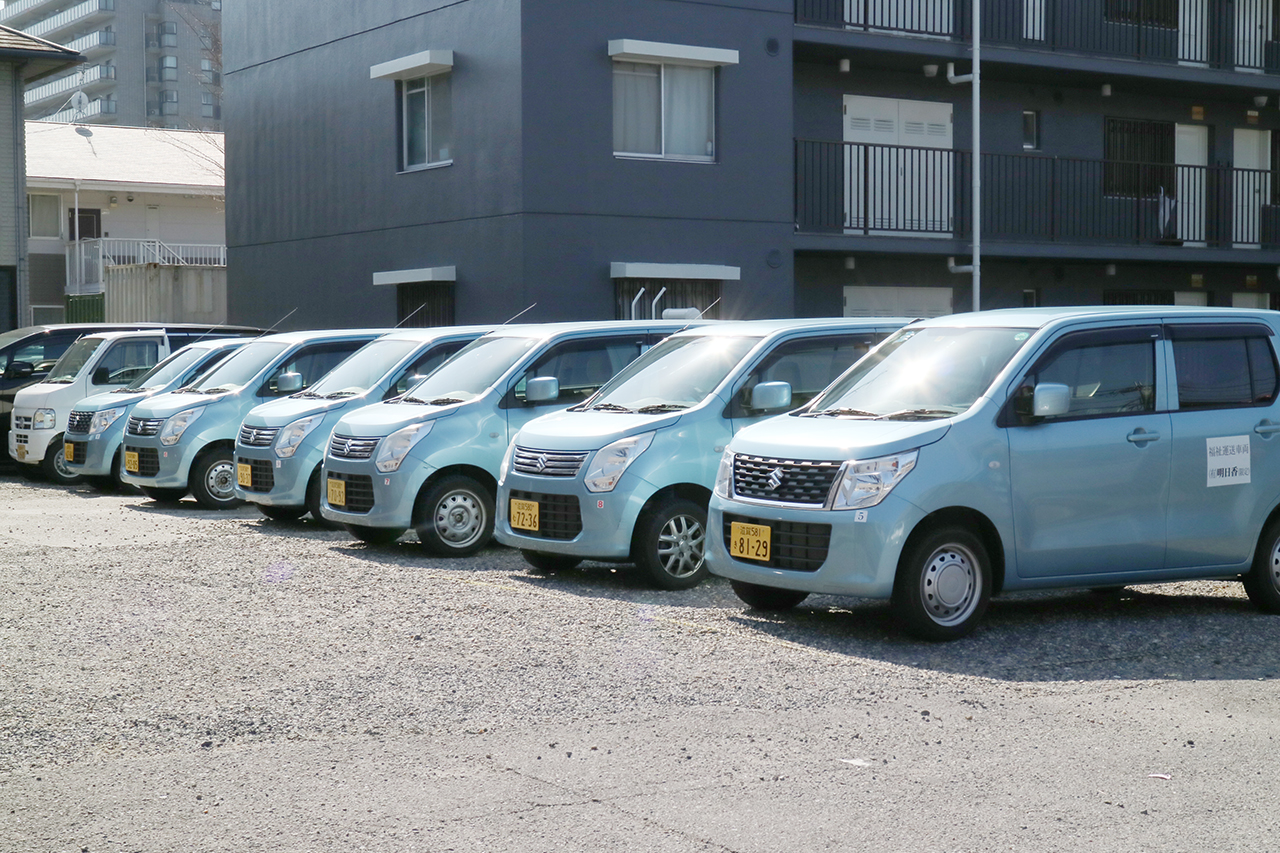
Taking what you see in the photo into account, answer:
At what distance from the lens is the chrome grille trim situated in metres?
9.90

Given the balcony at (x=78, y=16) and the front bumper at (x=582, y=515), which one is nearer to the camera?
the front bumper at (x=582, y=515)

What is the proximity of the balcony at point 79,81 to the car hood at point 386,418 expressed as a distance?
312ft

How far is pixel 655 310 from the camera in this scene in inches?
791

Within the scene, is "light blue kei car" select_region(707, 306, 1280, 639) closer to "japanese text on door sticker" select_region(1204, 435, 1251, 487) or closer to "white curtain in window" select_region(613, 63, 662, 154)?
"japanese text on door sticker" select_region(1204, 435, 1251, 487)

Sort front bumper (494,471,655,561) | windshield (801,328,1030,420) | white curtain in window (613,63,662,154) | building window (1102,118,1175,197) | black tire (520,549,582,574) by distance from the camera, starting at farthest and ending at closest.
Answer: building window (1102,118,1175,197)
white curtain in window (613,63,662,154)
black tire (520,549,582,574)
front bumper (494,471,655,561)
windshield (801,328,1030,420)

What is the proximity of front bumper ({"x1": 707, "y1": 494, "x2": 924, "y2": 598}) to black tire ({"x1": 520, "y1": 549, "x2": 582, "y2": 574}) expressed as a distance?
262 centimetres

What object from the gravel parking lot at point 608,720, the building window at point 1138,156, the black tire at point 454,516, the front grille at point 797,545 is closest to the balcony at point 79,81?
the building window at point 1138,156

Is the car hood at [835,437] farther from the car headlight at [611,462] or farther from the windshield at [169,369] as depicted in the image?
the windshield at [169,369]

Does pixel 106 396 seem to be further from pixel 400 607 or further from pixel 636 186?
pixel 400 607

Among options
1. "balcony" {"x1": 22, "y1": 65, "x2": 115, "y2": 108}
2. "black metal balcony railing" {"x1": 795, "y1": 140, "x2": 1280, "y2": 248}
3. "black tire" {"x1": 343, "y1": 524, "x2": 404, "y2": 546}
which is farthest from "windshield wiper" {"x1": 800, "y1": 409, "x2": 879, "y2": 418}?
"balcony" {"x1": 22, "y1": 65, "x2": 115, "y2": 108}

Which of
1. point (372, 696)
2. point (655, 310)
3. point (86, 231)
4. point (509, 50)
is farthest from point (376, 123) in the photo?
point (86, 231)

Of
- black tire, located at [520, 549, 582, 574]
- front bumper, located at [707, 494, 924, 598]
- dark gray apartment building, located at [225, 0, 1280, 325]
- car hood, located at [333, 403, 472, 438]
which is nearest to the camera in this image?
front bumper, located at [707, 494, 924, 598]

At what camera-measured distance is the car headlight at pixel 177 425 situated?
14.9 meters

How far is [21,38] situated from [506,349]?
17675mm
